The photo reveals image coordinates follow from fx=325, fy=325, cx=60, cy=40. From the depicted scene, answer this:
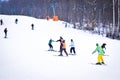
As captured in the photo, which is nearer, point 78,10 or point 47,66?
point 47,66

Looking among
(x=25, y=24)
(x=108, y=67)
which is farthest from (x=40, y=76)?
(x=25, y=24)

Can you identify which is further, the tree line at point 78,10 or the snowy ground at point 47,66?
the tree line at point 78,10

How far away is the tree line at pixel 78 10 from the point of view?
52.2m

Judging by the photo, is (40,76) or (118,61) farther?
(118,61)

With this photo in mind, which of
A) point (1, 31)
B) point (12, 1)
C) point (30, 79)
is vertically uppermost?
point (12, 1)

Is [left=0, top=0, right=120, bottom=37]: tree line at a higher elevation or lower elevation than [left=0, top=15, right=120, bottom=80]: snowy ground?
higher

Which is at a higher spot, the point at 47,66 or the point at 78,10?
the point at 78,10

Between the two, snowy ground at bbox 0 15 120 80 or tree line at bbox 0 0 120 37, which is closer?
snowy ground at bbox 0 15 120 80

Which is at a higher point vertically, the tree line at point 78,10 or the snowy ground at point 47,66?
the tree line at point 78,10

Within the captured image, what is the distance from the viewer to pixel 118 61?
19.4m

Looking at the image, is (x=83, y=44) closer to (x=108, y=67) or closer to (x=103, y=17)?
(x=108, y=67)

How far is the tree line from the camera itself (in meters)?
52.2

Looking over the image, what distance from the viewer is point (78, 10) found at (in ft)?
208

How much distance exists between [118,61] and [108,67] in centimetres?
200
